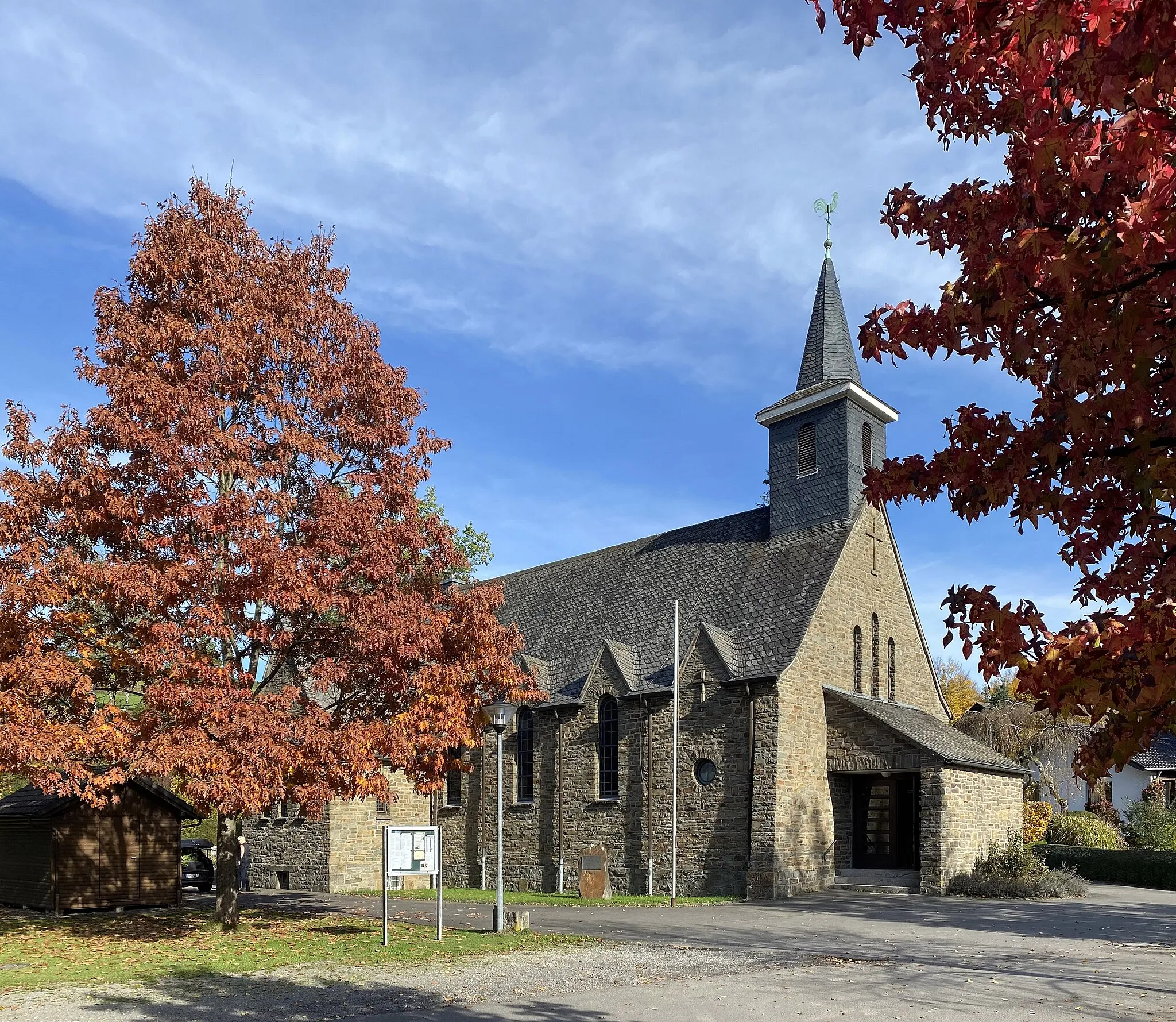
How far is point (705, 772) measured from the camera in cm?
2759

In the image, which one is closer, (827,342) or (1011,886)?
(1011,886)

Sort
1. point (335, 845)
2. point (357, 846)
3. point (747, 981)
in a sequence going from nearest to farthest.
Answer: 1. point (747, 981)
2. point (335, 845)
3. point (357, 846)

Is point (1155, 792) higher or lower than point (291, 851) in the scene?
higher

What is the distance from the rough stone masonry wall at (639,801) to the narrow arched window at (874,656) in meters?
5.33

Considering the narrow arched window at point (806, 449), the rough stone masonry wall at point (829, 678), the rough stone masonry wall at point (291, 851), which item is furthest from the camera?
the rough stone masonry wall at point (291, 851)

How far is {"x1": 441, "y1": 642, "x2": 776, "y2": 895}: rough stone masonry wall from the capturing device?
86.8 ft

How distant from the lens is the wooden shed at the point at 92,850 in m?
21.8

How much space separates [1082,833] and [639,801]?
17077 mm

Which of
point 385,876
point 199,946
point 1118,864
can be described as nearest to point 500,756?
point 385,876

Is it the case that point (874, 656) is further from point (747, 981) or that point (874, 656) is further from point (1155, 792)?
point (1155, 792)

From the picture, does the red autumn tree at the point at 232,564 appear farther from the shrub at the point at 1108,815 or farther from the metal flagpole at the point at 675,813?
the shrub at the point at 1108,815

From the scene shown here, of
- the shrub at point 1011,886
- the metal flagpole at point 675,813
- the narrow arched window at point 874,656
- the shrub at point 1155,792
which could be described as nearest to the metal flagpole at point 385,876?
the metal flagpole at point 675,813

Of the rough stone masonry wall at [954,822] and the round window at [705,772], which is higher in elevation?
the round window at [705,772]

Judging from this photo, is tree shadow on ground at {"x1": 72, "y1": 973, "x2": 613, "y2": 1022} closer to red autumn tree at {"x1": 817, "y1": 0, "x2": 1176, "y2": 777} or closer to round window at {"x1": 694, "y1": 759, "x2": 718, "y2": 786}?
red autumn tree at {"x1": 817, "y1": 0, "x2": 1176, "y2": 777}
